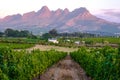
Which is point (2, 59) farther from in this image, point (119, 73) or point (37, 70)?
point (37, 70)

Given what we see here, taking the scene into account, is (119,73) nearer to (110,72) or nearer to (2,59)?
(110,72)

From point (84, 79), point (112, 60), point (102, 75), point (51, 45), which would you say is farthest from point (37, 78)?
point (51, 45)

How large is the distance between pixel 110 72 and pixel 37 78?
67.7 feet

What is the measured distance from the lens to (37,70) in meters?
52.1

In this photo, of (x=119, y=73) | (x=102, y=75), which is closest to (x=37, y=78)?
(x=102, y=75)

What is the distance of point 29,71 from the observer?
4466cm

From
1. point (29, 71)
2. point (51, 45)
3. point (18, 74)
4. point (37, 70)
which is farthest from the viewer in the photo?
point (51, 45)

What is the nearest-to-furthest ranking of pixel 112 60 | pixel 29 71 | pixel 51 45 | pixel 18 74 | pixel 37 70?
pixel 18 74, pixel 112 60, pixel 29 71, pixel 37 70, pixel 51 45

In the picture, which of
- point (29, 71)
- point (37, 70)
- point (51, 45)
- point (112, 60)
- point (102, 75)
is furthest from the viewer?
point (51, 45)

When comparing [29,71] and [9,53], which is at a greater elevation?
[9,53]

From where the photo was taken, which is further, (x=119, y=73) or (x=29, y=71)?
(x=29, y=71)

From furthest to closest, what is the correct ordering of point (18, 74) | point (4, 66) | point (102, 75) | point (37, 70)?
point (37, 70), point (102, 75), point (18, 74), point (4, 66)

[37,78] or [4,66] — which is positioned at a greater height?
[4,66]

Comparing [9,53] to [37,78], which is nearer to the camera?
[9,53]
